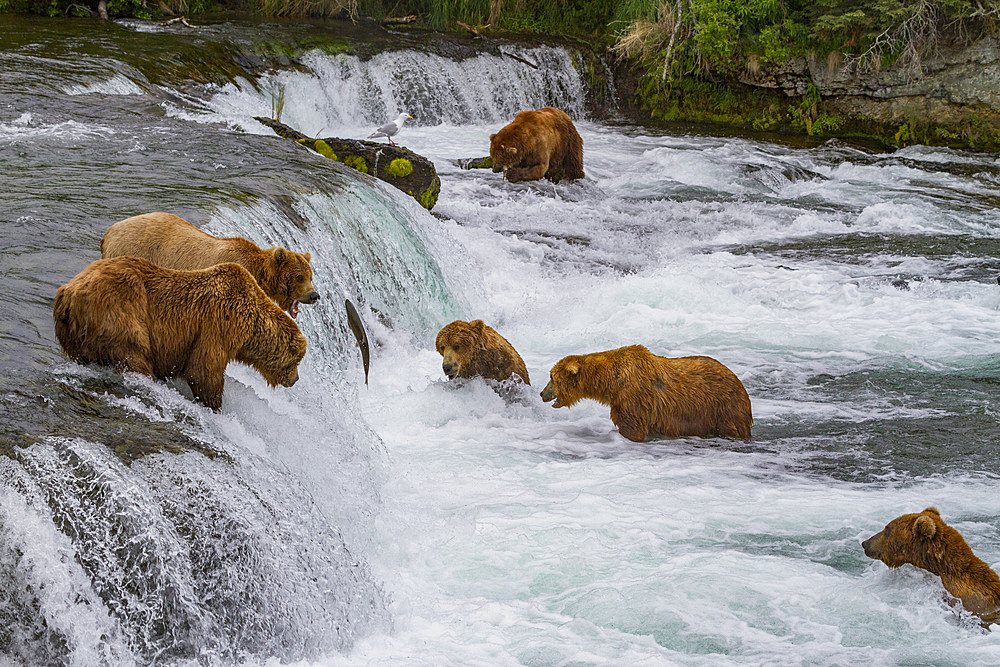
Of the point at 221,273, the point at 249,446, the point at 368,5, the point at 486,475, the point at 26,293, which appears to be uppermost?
the point at 368,5

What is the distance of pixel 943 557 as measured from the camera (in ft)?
14.5

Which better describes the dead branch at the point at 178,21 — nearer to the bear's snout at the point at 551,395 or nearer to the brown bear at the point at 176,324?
the bear's snout at the point at 551,395

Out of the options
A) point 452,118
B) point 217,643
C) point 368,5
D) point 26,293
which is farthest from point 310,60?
point 217,643

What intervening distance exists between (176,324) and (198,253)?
97 cm

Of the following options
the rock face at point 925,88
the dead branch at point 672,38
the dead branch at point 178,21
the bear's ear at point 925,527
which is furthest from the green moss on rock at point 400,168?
the rock face at point 925,88

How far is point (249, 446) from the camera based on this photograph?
4.50 meters

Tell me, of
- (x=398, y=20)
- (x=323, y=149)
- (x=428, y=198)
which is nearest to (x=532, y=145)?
(x=428, y=198)

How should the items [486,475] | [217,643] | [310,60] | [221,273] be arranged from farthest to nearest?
[310,60], [486,475], [221,273], [217,643]

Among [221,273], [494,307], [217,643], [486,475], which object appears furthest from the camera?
[494,307]

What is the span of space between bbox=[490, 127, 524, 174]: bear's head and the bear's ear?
8945mm

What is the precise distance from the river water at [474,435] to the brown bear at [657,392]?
0.58 ft

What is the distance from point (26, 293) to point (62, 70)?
7.72m

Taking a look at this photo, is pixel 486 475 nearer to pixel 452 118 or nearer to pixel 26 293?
pixel 26 293

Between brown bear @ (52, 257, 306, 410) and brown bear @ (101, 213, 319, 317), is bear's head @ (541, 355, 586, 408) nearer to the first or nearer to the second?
brown bear @ (101, 213, 319, 317)
